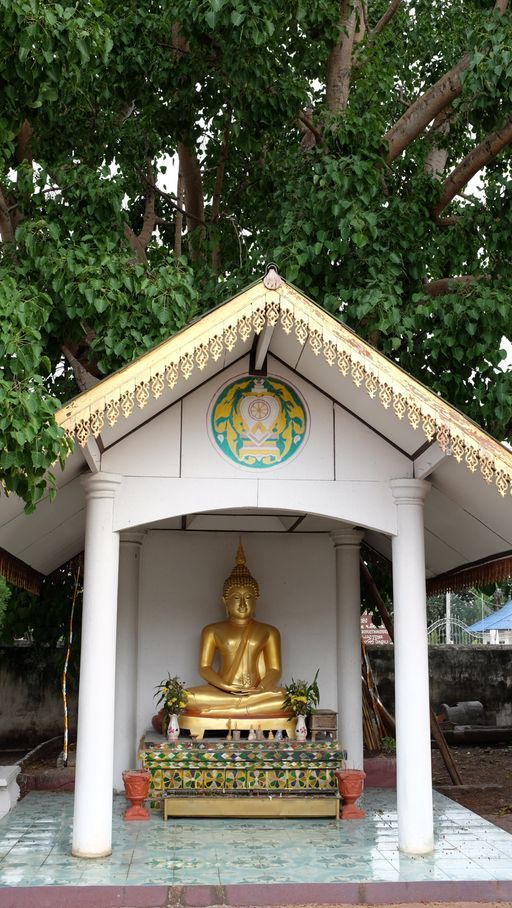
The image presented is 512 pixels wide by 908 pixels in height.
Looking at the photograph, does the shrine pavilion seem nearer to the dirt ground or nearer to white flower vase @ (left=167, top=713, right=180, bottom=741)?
white flower vase @ (left=167, top=713, right=180, bottom=741)

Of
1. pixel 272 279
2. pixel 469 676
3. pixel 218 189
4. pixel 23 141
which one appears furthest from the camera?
pixel 469 676

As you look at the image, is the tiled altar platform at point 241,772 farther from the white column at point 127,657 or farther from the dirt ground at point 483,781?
the dirt ground at point 483,781

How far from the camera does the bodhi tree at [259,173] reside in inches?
349

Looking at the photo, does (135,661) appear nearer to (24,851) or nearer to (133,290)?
(24,851)

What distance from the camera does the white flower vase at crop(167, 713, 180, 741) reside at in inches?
326

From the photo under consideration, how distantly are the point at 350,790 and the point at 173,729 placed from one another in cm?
166

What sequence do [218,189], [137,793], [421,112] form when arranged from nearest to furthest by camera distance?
[137,793] < [421,112] < [218,189]

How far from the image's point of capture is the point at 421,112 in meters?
10.7

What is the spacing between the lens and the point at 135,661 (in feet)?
31.0

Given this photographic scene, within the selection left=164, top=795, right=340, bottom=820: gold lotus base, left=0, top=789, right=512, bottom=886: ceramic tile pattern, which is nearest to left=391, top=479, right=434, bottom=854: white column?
left=0, top=789, right=512, bottom=886: ceramic tile pattern

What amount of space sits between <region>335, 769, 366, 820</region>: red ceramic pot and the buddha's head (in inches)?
79.8

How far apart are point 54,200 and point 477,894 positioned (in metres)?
7.57

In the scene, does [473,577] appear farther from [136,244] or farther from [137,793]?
[136,244]

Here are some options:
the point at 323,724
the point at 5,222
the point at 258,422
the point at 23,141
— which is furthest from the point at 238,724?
the point at 23,141
